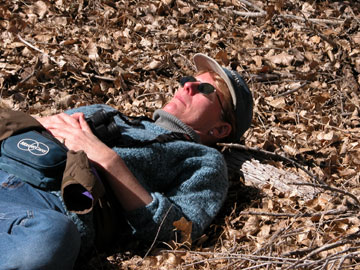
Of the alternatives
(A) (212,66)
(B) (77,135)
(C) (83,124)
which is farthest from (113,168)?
(A) (212,66)

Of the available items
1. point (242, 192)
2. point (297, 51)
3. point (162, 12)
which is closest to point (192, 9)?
point (162, 12)

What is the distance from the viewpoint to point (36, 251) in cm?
253

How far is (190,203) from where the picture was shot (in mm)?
3441

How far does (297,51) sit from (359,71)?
68cm

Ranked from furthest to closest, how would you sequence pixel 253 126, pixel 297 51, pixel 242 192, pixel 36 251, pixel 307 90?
pixel 297 51
pixel 307 90
pixel 253 126
pixel 242 192
pixel 36 251

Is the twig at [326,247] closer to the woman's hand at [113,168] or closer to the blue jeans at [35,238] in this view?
the woman's hand at [113,168]

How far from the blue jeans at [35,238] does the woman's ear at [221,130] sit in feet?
5.27

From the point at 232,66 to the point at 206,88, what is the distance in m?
1.43

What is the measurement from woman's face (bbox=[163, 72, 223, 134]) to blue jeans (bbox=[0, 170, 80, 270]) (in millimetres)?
1386

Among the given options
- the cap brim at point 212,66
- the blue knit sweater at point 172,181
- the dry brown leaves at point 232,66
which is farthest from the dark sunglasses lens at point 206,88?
the dry brown leaves at point 232,66

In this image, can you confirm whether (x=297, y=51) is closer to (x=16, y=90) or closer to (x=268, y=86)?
(x=268, y=86)

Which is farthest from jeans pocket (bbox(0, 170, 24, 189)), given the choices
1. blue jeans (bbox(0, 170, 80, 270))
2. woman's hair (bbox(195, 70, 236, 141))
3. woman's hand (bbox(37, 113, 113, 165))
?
woman's hair (bbox(195, 70, 236, 141))

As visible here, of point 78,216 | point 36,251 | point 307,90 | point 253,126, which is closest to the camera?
point 36,251

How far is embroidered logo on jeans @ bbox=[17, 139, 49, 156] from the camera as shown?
2.98 metres
